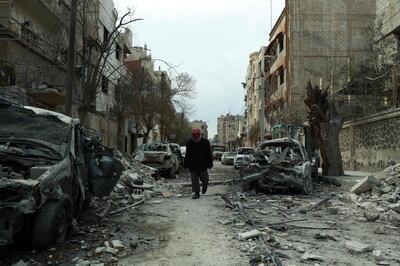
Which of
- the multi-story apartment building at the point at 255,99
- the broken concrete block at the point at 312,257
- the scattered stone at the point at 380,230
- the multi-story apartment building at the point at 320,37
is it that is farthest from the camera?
the multi-story apartment building at the point at 255,99

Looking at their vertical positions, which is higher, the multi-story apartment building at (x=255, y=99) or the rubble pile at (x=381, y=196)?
the multi-story apartment building at (x=255, y=99)

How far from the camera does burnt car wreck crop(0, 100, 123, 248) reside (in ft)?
20.5

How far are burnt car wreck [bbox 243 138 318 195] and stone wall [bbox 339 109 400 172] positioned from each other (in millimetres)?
5055

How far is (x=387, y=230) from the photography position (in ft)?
30.7

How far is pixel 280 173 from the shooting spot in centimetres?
1534

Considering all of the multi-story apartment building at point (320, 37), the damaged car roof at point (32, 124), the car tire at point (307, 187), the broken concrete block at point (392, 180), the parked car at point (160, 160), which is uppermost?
the multi-story apartment building at point (320, 37)

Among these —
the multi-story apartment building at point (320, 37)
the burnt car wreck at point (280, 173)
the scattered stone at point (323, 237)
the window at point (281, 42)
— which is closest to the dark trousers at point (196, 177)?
the burnt car wreck at point (280, 173)

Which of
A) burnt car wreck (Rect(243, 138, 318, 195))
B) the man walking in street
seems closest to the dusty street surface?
the man walking in street

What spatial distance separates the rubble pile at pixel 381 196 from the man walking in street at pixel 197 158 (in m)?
4.11

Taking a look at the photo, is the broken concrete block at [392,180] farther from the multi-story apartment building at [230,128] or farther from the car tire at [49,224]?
the multi-story apartment building at [230,128]

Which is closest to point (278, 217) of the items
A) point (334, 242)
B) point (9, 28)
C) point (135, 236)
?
point (334, 242)

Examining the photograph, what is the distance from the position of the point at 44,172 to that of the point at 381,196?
9.61 m

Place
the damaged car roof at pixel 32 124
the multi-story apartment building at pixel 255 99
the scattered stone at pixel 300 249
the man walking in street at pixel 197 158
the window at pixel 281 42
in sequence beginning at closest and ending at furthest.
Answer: the scattered stone at pixel 300 249, the damaged car roof at pixel 32 124, the man walking in street at pixel 197 158, the window at pixel 281 42, the multi-story apartment building at pixel 255 99

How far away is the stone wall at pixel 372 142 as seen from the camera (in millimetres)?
19406
